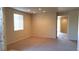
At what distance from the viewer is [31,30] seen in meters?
9.13

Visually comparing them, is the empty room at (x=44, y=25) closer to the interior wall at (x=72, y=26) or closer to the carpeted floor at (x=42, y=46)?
the interior wall at (x=72, y=26)

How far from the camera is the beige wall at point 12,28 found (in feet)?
19.0

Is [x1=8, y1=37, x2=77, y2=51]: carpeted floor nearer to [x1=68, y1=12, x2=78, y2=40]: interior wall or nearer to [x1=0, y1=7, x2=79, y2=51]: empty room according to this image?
[x1=0, y1=7, x2=79, y2=51]: empty room

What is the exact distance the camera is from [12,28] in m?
6.32

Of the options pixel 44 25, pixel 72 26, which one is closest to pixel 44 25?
pixel 44 25

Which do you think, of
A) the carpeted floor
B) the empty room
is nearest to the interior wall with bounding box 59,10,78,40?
the empty room

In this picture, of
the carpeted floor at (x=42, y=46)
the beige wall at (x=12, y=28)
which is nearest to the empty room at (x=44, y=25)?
the beige wall at (x=12, y=28)

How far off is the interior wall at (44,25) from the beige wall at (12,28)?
52cm
